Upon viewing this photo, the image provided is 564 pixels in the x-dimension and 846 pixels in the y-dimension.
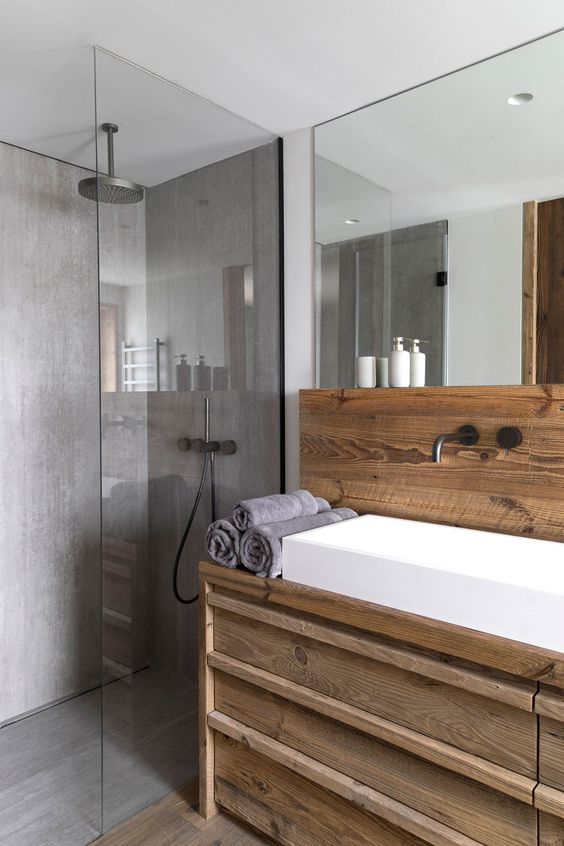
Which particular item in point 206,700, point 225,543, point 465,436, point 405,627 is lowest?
point 206,700

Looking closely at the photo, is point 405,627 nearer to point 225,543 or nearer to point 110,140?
point 225,543

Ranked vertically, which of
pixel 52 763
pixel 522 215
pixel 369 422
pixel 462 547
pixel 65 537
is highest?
pixel 522 215

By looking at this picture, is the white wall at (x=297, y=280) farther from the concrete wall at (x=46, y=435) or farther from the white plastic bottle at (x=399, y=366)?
the concrete wall at (x=46, y=435)

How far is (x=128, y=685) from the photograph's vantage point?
1.95 m

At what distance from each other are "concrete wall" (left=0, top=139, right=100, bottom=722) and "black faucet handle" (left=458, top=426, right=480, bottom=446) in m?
1.67

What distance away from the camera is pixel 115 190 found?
1882mm

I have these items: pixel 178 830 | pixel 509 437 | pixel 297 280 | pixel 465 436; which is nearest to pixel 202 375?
pixel 297 280

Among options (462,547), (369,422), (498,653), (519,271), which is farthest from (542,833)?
(519,271)

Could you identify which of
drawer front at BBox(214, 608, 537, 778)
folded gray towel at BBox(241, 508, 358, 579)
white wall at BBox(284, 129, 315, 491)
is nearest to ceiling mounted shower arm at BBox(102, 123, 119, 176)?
white wall at BBox(284, 129, 315, 491)

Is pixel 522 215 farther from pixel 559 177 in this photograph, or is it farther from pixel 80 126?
pixel 80 126

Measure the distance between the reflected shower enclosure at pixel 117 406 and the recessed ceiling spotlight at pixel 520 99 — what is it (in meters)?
0.95

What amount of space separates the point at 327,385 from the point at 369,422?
29cm

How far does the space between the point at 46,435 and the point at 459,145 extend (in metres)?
1.94

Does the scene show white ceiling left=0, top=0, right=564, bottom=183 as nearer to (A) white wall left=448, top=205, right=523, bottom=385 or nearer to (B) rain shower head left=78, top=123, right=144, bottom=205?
(B) rain shower head left=78, top=123, right=144, bottom=205
